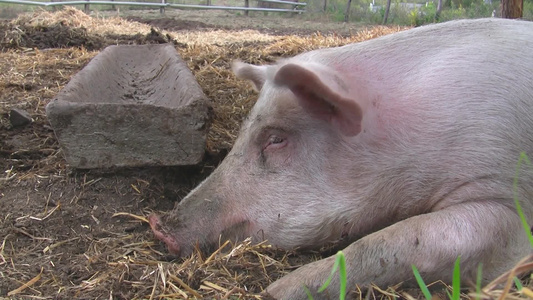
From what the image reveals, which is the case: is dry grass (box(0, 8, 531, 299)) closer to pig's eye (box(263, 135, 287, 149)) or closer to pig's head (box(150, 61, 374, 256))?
pig's head (box(150, 61, 374, 256))

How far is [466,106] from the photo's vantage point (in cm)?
260

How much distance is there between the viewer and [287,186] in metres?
2.74

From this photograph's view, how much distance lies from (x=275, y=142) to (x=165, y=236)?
0.72 meters

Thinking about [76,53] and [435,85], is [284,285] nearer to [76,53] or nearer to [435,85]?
[435,85]

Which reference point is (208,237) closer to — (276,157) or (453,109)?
(276,157)

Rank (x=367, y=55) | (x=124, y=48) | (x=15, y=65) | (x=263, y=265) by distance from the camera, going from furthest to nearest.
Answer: (x=15, y=65), (x=124, y=48), (x=367, y=55), (x=263, y=265)

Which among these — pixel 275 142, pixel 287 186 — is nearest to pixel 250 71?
pixel 275 142

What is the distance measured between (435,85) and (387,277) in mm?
979

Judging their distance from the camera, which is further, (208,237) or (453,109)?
(208,237)

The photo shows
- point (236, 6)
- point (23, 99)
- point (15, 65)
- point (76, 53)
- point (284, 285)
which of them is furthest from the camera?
point (236, 6)

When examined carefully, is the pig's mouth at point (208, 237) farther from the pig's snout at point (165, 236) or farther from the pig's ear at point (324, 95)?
the pig's ear at point (324, 95)

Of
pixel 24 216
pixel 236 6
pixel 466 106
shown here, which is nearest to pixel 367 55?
pixel 466 106

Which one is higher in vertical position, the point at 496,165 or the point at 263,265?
the point at 496,165

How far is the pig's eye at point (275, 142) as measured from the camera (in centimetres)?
279
